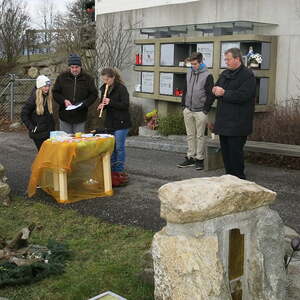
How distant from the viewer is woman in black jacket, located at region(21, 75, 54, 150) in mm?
7055

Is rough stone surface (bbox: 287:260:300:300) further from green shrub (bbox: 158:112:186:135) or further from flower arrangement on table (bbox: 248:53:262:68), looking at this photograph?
green shrub (bbox: 158:112:186:135)

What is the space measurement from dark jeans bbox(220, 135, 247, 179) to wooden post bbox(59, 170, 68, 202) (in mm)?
2129

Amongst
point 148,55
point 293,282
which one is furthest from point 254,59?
point 293,282

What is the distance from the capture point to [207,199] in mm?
3225

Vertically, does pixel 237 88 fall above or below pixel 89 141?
above

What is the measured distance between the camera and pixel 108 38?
544 inches

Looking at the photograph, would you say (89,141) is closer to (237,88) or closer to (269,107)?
(237,88)

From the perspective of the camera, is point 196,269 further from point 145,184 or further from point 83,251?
point 145,184

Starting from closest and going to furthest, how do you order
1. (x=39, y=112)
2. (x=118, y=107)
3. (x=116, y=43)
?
(x=39, y=112)
(x=118, y=107)
(x=116, y=43)

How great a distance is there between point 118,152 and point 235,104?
1706mm

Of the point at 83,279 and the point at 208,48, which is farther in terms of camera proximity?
the point at 208,48

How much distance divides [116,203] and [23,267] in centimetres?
237

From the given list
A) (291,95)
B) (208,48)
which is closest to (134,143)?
(208,48)

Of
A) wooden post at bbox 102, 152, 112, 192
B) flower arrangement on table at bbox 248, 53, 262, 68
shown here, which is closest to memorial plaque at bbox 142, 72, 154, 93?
flower arrangement on table at bbox 248, 53, 262, 68
